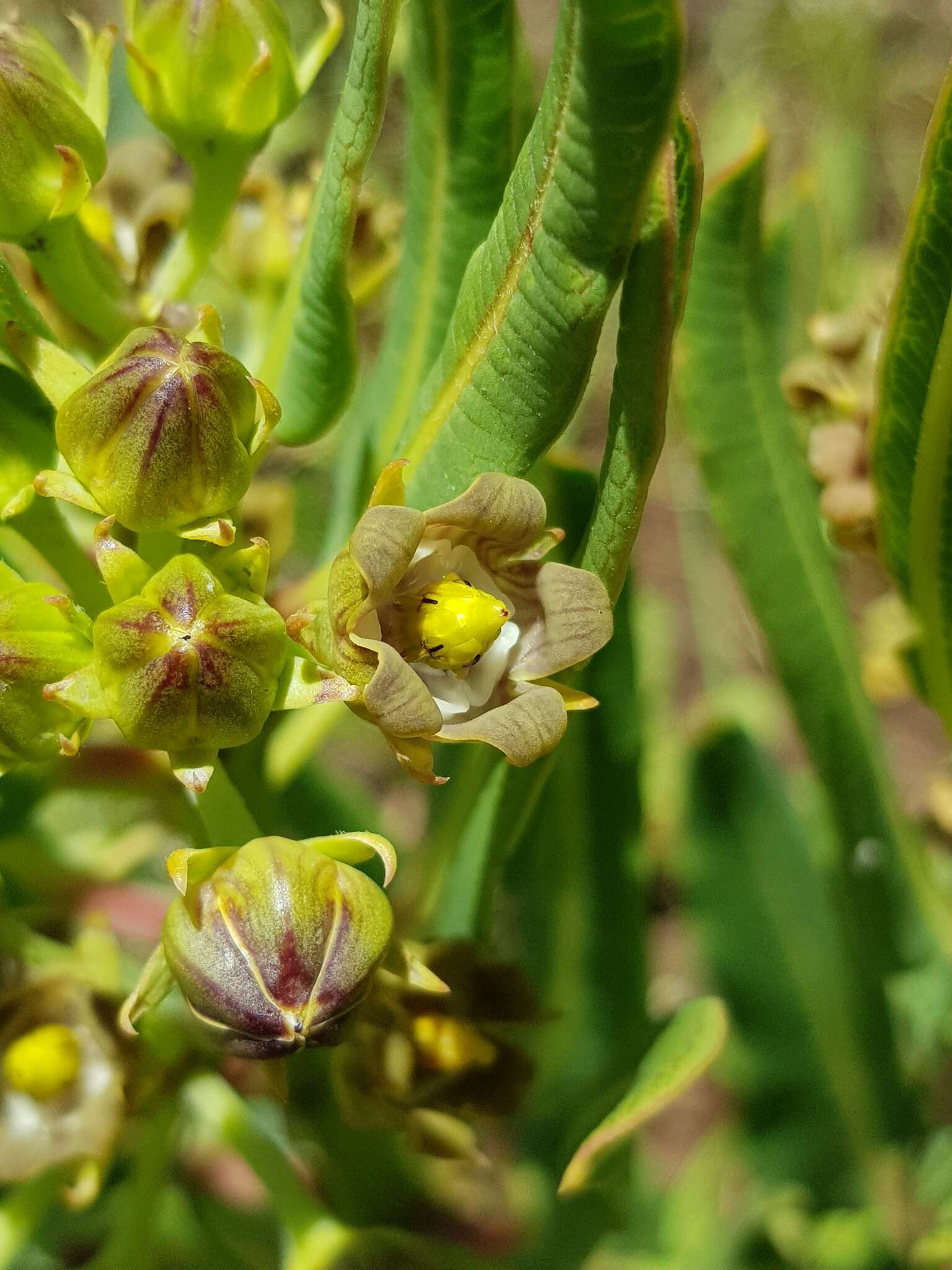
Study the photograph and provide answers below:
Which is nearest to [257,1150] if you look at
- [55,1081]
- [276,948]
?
[55,1081]

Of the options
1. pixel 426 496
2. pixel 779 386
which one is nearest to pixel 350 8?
pixel 779 386

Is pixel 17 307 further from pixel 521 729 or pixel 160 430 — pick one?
pixel 521 729

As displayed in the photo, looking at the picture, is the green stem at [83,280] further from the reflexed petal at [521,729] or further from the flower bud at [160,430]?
the reflexed petal at [521,729]

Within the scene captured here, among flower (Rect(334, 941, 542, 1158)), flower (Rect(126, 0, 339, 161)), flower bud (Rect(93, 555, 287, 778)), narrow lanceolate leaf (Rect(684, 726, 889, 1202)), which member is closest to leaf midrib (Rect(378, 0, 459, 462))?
flower (Rect(126, 0, 339, 161))

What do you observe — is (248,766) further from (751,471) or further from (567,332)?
(751,471)

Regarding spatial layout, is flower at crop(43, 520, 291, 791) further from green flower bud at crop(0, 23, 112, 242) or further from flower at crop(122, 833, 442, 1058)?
green flower bud at crop(0, 23, 112, 242)

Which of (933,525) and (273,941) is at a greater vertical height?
(933,525)

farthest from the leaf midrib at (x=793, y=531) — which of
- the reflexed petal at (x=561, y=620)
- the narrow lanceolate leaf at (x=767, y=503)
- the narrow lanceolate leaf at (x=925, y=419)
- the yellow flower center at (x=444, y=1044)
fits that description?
the yellow flower center at (x=444, y=1044)

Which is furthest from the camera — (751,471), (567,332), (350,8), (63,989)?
(350,8)
